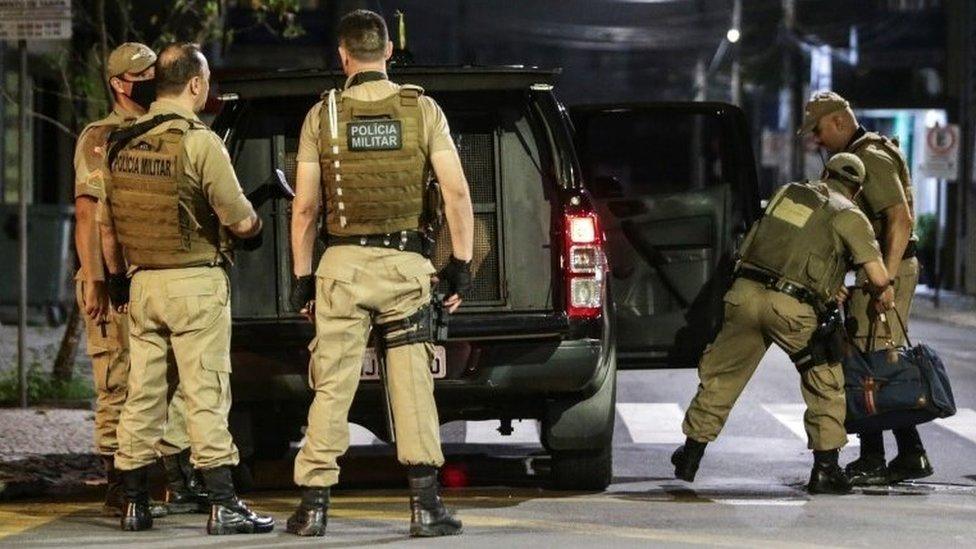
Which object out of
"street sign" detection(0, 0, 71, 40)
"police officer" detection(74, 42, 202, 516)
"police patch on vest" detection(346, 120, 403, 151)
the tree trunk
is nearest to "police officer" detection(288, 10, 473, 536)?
"police patch on vest" detection(346, 120, 403, 151)

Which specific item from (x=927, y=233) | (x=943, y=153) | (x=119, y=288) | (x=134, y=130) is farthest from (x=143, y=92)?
(x=927, y=233)

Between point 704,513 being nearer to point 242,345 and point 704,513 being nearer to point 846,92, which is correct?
point 242,345

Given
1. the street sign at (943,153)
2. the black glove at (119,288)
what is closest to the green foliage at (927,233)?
the street sign at (943,153)

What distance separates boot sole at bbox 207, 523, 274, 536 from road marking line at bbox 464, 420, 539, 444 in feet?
12.3

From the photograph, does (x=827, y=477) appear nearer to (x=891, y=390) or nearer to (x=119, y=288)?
(x=891, y=390)

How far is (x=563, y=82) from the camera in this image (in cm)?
3812

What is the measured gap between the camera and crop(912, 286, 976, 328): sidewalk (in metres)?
24.1

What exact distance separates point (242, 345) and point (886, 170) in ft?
9.76

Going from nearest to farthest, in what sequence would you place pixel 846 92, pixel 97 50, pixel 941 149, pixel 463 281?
pixel 463 281
pixel 97 50
pixel 941 149
pixel 846 92

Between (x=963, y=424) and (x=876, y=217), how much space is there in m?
3.32

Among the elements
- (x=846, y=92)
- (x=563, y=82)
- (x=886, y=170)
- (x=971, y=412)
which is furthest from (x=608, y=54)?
(x=886, y=170)

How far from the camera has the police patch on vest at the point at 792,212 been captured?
359 inches

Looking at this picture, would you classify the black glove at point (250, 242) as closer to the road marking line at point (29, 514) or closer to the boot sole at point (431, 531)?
the boot sole at point (431, 531)

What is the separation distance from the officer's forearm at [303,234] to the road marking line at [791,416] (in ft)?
15.4
